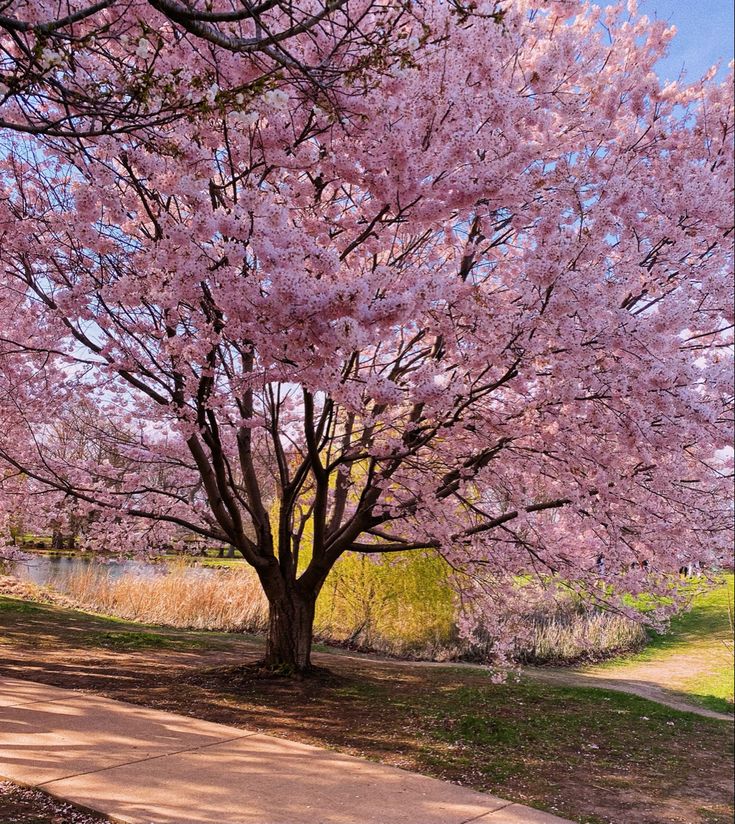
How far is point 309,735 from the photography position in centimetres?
511

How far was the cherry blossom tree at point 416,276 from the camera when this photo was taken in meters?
4.06

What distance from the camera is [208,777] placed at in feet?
12.8

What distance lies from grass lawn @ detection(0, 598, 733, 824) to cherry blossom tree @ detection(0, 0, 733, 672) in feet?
3.02

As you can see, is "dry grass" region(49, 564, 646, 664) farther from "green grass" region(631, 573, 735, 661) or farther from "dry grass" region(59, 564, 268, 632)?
"green grass" region(631, 573, 735, 661)

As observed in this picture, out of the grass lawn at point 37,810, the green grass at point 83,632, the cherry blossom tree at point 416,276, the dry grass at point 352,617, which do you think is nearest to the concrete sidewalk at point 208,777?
→ the grass lawn at point 37,810

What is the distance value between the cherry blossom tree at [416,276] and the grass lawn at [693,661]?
2.98m

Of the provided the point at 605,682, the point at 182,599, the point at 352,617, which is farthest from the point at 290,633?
the point at 182,599

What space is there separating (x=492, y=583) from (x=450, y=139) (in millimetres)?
4547

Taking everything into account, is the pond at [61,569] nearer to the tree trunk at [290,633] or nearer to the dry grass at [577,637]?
the tree trunk at [290,633]

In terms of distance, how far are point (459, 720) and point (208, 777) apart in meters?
2.45

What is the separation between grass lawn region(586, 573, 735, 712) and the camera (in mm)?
9938

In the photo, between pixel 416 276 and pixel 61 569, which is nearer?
pixel 416 276

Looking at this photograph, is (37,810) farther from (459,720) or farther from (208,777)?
(459,720)

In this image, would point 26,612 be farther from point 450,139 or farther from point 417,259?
point 450,139
